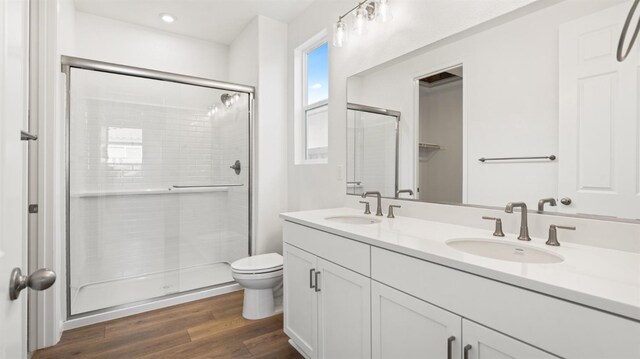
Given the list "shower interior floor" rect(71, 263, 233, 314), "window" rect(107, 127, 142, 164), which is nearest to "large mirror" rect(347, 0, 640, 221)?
"shower interior floor" rect(71, 263, 233, 314)

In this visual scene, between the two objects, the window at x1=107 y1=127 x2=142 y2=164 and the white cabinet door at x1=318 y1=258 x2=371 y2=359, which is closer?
the white cabinet door at x1=318 y1=258 x2=371 y2=359

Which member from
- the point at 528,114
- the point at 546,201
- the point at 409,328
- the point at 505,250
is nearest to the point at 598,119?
the point at 528,114

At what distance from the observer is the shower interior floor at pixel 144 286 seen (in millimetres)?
2393

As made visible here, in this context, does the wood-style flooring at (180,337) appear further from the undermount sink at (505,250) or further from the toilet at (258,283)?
the undermount sink at (505,250)

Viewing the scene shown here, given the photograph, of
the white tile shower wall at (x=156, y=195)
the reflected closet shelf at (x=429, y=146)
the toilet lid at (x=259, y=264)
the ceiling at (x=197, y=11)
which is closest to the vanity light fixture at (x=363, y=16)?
the ceiling at (x=197, y=11)

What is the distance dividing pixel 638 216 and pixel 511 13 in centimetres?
92

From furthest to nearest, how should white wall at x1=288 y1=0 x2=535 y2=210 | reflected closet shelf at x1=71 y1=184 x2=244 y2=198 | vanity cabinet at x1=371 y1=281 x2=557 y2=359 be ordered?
reflected closet shelf at x1=71 y1=184 x2=244 y2=198 < white wall at x1=288 y1=0 x2=535 y2=210 < vanity cabinet at x1=371 y1=281 x2=557 y2=359

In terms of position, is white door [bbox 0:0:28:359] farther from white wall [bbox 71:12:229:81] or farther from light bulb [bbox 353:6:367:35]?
white wall [bbox 71:12:229:81]

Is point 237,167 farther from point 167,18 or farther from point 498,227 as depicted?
point 498,227

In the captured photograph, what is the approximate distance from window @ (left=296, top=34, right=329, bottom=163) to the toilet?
98 cm

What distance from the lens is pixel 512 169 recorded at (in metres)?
1.33

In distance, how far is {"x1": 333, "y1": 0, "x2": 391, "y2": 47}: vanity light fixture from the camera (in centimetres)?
185

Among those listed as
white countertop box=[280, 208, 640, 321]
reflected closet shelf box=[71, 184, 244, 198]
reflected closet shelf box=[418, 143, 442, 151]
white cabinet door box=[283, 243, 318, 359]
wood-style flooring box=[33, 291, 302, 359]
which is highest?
reflected closet shelf box=[418, 143, 442, 151]

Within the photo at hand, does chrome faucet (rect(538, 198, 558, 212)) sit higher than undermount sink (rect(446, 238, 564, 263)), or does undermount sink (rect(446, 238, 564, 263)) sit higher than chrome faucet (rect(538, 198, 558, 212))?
chrome faucet (rect(538, 198, 558, 212))
